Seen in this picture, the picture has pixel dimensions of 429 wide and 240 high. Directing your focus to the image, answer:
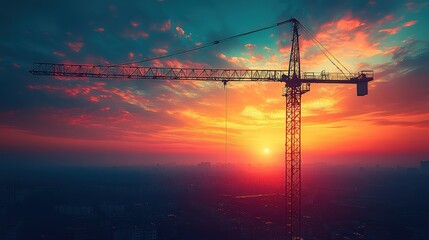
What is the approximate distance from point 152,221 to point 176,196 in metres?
30.1

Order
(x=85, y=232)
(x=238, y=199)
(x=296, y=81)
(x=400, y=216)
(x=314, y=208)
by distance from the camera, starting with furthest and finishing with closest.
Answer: (x=238, y=199)
(x=314, y=208)
(x=400, y=216)
(x=85, y=232)
(x=296, y=81)

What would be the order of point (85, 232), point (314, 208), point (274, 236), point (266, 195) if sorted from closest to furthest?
point (274, 236)
point (85, 232)
point (314, 208)
point (266, 195)

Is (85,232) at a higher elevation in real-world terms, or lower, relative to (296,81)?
lower

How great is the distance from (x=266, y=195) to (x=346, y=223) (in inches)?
1300

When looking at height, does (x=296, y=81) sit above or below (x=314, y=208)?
above

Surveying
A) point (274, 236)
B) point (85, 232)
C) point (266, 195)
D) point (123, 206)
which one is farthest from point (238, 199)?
point (85, 232)

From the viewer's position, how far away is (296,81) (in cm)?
2577

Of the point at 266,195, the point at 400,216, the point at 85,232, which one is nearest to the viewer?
the point at 85,232

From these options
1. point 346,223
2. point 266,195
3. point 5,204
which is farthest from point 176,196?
point 346,223

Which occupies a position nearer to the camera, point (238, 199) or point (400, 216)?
point (400, 216)

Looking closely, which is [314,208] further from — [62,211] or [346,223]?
[62,211]

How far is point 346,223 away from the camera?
185 feet

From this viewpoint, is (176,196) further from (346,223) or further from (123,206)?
(346,223)

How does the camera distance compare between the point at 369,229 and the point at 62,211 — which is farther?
the point at 62,211
